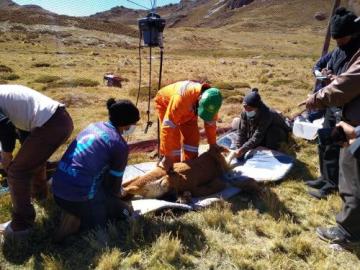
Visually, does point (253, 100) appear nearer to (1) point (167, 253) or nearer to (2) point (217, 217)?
(2) point (217, 217)

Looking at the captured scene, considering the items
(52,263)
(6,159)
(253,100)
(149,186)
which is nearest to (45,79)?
(253,100)

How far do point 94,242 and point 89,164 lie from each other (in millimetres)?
740

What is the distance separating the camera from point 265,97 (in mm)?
14609

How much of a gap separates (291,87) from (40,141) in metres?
14.7

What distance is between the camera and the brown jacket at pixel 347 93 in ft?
13.4

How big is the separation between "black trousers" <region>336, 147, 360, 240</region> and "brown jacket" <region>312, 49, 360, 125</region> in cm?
53

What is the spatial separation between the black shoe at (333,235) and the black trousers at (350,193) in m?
0.12

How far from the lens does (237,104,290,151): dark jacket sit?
638cm

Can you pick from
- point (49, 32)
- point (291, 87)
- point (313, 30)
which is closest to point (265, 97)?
point (291, 87)

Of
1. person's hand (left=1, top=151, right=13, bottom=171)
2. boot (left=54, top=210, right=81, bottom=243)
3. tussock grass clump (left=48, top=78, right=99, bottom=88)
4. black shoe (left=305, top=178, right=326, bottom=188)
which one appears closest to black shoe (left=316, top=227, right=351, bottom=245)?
black shoe (left=305, top=178, right=326, bottom=188)

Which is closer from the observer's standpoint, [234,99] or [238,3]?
[234,99]

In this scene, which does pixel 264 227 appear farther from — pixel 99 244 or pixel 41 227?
pixel 41 227

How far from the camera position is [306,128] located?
7.62m

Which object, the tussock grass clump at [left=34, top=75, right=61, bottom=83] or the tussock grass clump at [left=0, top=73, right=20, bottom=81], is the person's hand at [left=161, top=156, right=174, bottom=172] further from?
the tussock grass clump at [left=0, top=73, right=20, bottom=81]
